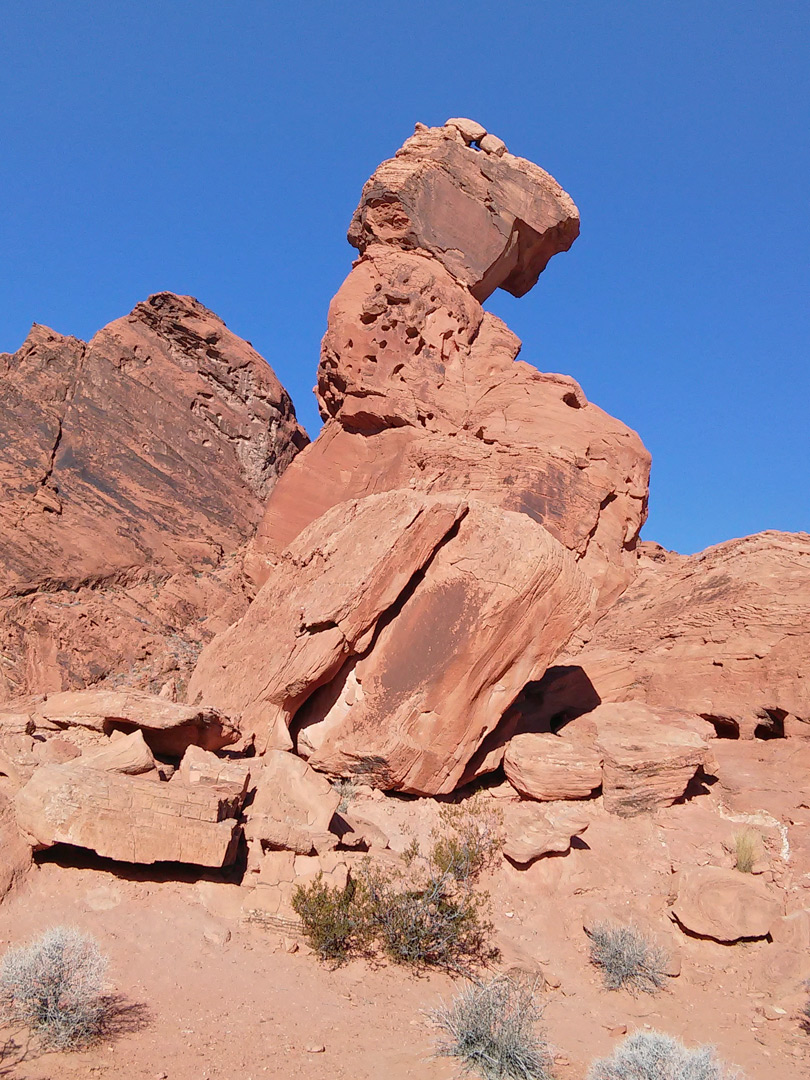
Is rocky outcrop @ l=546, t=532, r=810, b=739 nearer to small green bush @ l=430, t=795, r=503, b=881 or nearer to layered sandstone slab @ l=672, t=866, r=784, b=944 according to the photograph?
small green bush @ l=430, t=795, r=503, b=881

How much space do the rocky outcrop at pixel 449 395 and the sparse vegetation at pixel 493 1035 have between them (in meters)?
10.8

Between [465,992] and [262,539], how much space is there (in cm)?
1277

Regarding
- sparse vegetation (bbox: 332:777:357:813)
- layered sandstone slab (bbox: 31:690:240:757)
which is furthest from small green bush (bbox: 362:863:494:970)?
layered sandstone slab (bbox: 31:690:240:757)

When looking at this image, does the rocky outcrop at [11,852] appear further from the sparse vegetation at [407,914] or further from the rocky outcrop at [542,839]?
the rocky outcrop at [542,839]

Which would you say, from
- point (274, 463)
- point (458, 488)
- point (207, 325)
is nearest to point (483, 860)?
point (458, 488)

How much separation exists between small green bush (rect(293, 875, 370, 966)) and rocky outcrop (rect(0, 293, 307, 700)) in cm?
840

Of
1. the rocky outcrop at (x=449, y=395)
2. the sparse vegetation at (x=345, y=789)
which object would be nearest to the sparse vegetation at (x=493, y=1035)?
the sparse vegetation at (x=345, y=789)

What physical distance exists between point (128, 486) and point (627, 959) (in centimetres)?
1642

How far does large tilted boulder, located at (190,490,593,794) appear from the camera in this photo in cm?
1138

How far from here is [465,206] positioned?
21.1m

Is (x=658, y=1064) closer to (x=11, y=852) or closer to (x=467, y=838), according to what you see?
(x=467, y=838)

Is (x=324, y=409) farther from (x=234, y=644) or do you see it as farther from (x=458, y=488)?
(x=234, y=644)

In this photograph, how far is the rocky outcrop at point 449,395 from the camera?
1733cm

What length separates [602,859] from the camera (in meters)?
10.4
